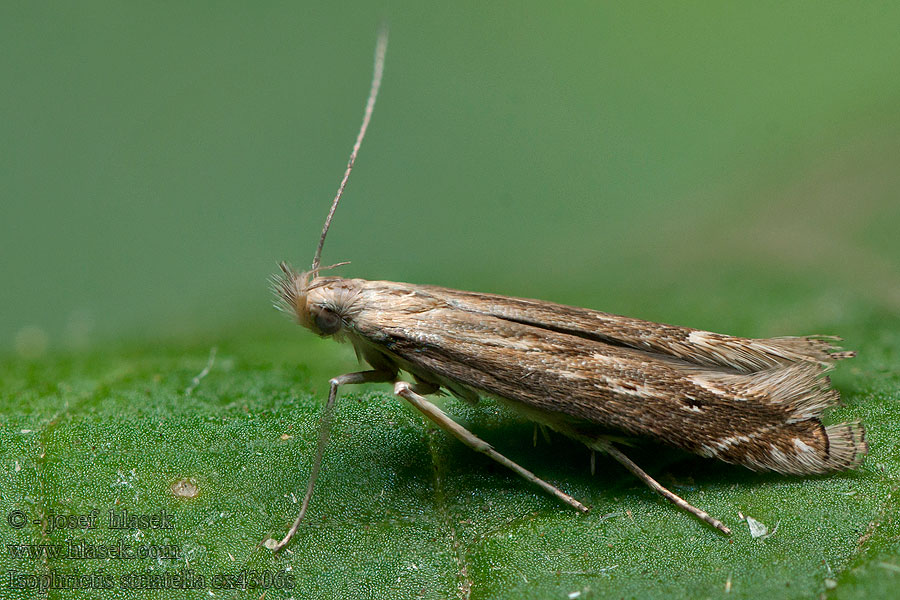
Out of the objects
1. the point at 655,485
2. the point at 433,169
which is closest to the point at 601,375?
the point at 655,485

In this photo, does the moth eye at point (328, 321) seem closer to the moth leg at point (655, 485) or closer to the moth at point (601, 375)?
the moth at point (601, 375)

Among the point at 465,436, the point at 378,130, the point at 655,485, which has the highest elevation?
the point at 378,130

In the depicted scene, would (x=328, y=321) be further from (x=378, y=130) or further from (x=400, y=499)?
(x=378, y=130)

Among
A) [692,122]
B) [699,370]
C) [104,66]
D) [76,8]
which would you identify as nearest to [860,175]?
[692,122]

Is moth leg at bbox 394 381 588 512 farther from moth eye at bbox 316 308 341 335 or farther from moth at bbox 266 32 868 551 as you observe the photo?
moth eye at bbox 316 308 341 335

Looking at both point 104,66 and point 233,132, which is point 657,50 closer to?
point 233,132

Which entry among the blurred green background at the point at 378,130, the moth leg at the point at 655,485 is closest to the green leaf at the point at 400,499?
the moth leg at the point at 655,485

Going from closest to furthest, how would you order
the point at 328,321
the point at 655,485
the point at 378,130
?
1. the point at 655,485
2. the point at 328,321
3. the point at 378,130

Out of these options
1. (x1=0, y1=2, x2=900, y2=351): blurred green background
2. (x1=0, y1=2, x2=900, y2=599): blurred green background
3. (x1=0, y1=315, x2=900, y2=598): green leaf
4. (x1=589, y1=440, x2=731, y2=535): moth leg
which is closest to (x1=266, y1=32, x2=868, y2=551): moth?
(x1=589, y1=440, x2=731, y2=535): moth leg
